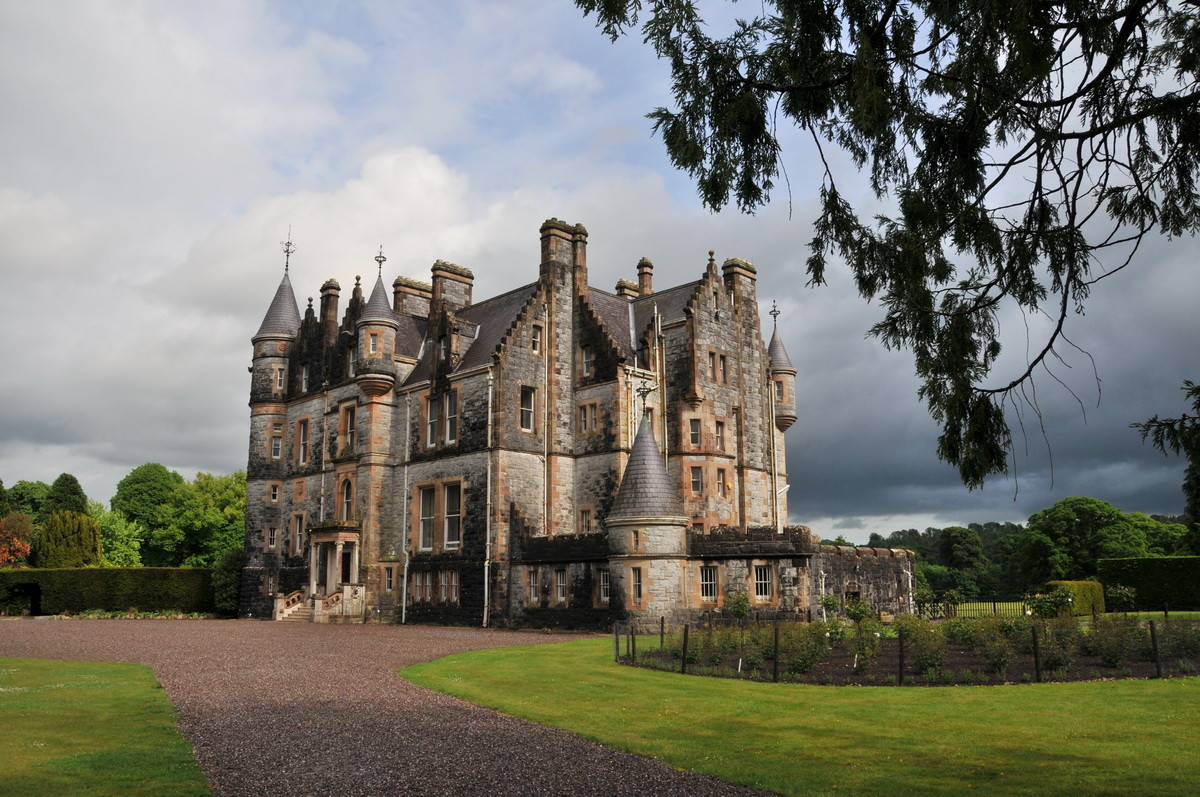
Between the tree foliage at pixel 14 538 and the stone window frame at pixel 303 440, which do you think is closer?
the stone window frame at pixel 303 440

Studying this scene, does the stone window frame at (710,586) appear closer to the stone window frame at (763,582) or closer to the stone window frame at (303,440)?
the stone window frame at (763,582)

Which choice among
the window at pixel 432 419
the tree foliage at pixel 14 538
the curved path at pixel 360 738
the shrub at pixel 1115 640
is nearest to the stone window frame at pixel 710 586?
the curved path at pixel 360 738

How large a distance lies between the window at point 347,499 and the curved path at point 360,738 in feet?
63.1

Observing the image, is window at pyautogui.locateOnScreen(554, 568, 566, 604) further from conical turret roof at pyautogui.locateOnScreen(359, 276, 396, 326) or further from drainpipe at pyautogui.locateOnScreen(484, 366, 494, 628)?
conical turret roof at pyautogui.locateOnScreen(359, 276, 396, 326)

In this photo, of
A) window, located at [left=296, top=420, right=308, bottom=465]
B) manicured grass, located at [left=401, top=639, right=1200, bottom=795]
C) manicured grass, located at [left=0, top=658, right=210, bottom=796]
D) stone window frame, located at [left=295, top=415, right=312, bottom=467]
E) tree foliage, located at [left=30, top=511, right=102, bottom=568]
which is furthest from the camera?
tree foliage, located at [left=30, top=511, right=102, bottom=568]

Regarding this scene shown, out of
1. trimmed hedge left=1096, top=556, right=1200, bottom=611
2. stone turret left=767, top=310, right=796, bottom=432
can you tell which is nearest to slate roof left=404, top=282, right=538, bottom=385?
stone turret left=767, top=310, right=796, bottom=432

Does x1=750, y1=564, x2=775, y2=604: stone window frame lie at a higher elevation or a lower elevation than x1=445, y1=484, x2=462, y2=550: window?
lower

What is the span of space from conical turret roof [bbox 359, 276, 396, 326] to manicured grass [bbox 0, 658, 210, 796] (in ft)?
82.1

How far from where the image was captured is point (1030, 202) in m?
8.46

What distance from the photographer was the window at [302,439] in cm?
4812

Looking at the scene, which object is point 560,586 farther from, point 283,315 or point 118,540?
point 118,540

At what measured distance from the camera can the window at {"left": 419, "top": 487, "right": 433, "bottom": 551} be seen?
134 ft

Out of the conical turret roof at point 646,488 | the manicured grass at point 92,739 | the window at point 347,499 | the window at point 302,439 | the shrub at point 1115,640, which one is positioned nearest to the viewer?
the manicured grass at point 92,739

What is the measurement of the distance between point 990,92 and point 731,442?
32.9 m
